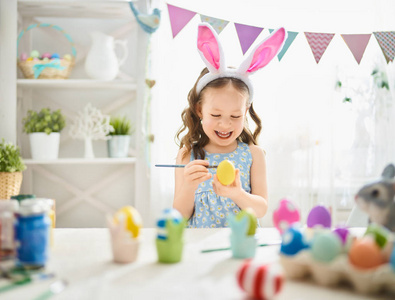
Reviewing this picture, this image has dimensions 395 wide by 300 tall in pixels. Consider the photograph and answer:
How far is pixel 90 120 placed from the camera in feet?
8.25

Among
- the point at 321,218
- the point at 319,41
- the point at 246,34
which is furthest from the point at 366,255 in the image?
the point at 319,41

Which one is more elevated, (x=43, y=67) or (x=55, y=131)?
(x=43, y=67)

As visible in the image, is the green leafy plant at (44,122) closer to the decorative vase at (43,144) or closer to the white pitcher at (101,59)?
the decorative vase at (43,144)

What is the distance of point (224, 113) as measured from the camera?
151cm

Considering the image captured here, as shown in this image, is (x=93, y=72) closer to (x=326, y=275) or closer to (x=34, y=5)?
(x=34, y=5)

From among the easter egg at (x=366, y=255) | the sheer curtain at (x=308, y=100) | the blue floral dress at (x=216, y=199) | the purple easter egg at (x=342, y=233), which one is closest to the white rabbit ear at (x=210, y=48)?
the blue floral dress at (x=216, y=199)

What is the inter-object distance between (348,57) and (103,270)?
2.35 m

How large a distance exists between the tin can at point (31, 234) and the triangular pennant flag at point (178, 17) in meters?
1.67

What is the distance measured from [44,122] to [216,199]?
1243 mm

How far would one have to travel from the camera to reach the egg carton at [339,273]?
0.66m

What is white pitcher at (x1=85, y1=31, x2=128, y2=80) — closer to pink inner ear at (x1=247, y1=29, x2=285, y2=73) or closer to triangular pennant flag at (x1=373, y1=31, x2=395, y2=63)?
pink inner ear at (x1=247, y1=29, x2=285, y2=73)

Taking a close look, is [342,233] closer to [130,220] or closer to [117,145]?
[130,220]

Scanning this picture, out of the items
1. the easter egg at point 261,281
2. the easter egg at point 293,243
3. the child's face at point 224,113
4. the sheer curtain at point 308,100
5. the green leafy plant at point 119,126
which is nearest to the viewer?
the easter egg at point 261,281

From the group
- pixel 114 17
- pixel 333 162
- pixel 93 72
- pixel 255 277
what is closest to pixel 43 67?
pixel 93 72
